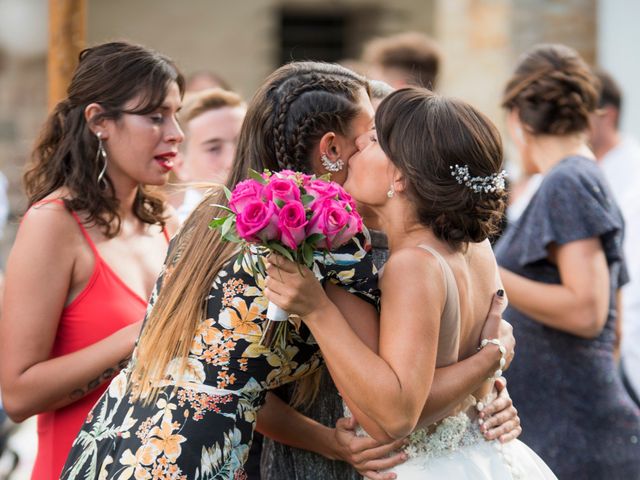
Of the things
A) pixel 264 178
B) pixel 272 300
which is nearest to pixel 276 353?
pixel 272 300

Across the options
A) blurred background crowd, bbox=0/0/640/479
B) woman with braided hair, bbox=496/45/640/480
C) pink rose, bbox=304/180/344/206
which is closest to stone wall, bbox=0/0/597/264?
blurred background crowd, bbox=0/0/640/479

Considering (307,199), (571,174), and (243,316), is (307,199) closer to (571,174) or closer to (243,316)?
(243,316)

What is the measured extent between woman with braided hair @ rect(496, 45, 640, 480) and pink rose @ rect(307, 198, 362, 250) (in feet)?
5.63

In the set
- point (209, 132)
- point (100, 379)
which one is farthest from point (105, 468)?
point (209, 132)

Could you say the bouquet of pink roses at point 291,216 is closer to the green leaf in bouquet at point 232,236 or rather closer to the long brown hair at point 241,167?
the green leaf in bouquet at point 232,236

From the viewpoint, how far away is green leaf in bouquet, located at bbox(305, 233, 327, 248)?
2.42 meters

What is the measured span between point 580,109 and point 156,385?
2.31 metres

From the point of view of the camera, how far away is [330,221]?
240cm

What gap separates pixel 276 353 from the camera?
2.72 m

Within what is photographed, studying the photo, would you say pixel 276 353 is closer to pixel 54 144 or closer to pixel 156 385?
pixel 156 385

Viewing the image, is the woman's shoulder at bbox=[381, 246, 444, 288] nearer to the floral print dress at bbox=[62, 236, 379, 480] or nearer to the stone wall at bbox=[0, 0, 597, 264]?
the floral print dress at bbox=[62, 236, 379, 480]

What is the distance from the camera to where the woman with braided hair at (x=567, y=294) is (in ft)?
13.0

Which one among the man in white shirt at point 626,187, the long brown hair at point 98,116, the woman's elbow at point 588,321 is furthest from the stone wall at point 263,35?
the long brown hair at point 98,116

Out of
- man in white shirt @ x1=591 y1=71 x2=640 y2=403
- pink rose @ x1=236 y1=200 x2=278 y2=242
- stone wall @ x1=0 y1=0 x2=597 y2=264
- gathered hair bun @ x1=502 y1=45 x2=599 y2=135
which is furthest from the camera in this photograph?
stone wall @ x1=0 y1=0 x2=597 y2=264
